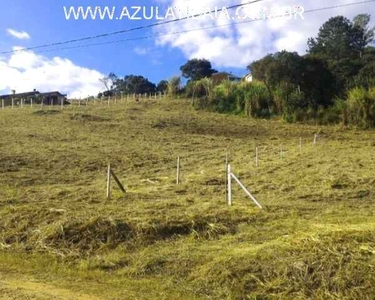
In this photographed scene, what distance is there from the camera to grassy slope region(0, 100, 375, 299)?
5.37 meters

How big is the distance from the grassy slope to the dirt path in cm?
17

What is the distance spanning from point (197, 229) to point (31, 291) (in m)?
2.92

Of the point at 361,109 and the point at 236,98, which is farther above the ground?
the point at 236,98

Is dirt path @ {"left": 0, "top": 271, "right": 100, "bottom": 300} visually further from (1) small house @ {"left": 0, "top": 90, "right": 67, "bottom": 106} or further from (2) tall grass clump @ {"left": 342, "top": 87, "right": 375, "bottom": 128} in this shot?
(1) small house @ {"left": 0, "top": 90, "right": 67, "bottom": 106}

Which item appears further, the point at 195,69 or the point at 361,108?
the point at 195,69

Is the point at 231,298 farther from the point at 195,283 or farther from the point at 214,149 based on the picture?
the point at 214,149

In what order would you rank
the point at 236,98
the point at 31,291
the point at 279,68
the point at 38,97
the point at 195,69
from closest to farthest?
the point at 31,291
the point at 279,68
the point at 236,98
the point at 38,97
the point at 195,69

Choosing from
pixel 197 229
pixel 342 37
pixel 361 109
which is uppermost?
pixel 342 37

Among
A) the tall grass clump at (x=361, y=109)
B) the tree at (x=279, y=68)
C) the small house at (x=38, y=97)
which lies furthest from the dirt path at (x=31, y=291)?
the small house at (x=38, y=97)

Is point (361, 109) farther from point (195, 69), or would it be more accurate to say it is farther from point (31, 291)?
point (195, 69)

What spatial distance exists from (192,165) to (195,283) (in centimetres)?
1358

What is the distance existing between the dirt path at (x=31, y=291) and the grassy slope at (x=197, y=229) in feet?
0.57

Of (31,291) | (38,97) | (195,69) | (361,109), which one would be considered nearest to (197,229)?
(31,291)

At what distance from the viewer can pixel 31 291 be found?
539 centimetres
